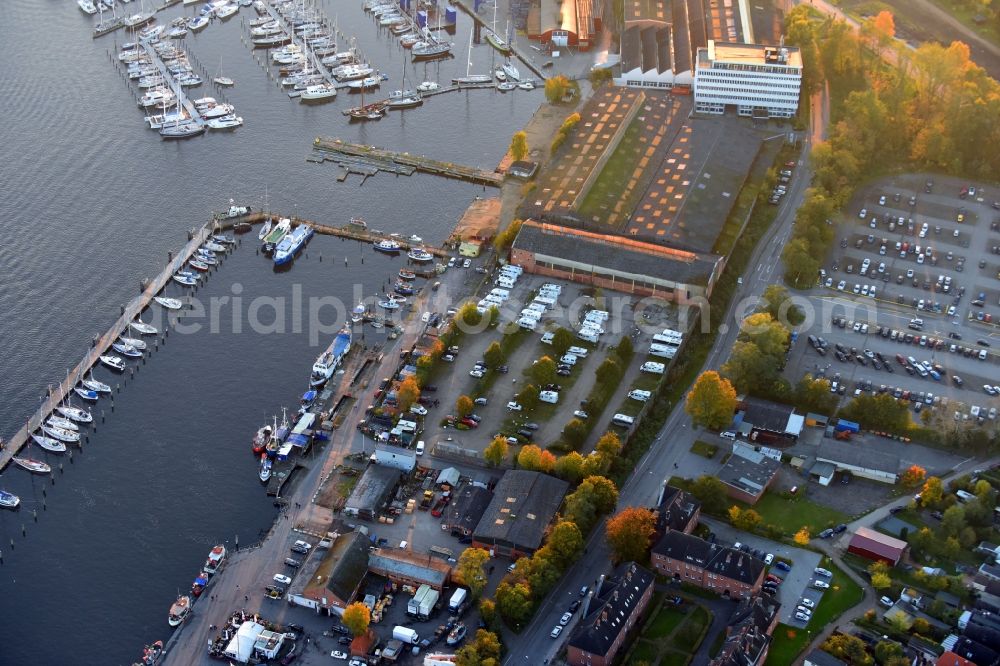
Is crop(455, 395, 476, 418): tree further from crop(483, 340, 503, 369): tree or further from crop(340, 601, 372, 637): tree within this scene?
crop(340, 601, 372, 637): tree

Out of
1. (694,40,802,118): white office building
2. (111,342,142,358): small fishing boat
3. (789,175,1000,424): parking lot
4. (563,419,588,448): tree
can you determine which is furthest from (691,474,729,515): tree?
(694,40,802,118): white office building

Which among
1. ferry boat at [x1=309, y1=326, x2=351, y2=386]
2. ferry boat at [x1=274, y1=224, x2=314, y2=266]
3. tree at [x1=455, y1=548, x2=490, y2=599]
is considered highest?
ferry boat at [x1=274, y1=224, x2=314, y2=266]

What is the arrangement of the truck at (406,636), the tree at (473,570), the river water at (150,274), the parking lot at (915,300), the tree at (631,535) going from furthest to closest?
the parking lot at (915,300)
the river water at (150,274)
the tree at (631,535)
the tree at (473,570)
the truck at (406,636)

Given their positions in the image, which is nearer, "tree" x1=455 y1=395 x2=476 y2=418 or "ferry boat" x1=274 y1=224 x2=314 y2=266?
"tree" x1=455 y1=395 x2=476 y2=418

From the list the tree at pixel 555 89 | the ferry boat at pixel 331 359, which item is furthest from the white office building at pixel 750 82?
the ferry boat at pixel 331 359

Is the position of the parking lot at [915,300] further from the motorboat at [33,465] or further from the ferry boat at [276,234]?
the motorboat at [33,465]
